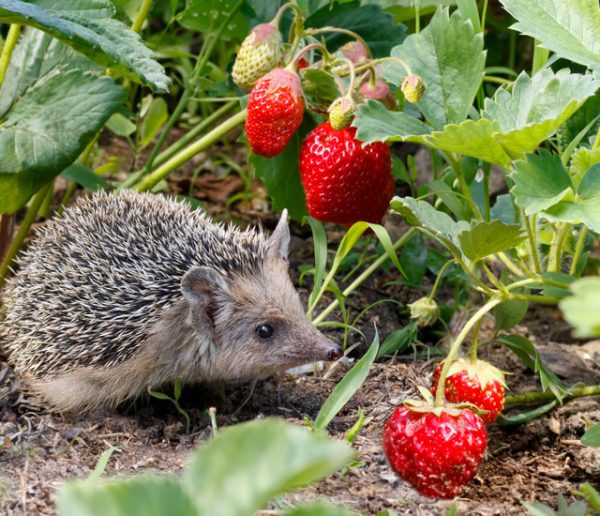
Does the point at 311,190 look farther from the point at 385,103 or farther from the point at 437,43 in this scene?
the point at 437,43

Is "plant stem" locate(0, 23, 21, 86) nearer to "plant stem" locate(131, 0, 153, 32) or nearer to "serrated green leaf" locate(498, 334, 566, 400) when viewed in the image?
"plant stem" locate(131, 0, 153, 32)

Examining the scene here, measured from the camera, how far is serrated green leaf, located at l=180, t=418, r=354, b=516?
1588mm

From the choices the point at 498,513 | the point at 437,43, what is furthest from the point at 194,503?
the point at 437,43

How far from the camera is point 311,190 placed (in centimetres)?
407

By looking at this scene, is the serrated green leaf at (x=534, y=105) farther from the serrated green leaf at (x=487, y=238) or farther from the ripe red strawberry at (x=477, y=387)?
the ripe red strawberry at (x=477, y=387)

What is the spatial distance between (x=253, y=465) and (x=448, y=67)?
Result: 93.6 inches

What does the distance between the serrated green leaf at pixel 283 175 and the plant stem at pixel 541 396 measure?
4.89 ft

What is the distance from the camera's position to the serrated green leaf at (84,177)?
502cm

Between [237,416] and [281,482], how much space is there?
2.60 m

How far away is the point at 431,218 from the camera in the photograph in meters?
3.24

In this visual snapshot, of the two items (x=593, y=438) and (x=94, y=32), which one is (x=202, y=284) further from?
(x=593, y=438)

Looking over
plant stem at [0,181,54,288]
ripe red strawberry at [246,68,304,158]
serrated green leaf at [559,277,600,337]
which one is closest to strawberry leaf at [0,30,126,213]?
plant stem at [0,181,54,288]

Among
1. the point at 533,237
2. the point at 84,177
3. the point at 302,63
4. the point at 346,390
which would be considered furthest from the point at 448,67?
the point at 84,177

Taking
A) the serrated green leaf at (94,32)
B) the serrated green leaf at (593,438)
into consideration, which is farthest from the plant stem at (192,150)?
the serrated green leaf at (593,438)
